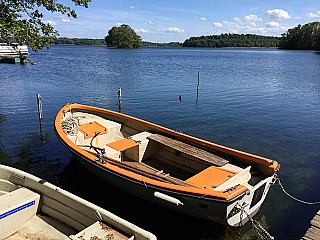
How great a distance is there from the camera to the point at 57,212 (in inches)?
262

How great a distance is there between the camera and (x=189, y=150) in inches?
381

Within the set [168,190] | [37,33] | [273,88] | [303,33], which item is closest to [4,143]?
[37,33]

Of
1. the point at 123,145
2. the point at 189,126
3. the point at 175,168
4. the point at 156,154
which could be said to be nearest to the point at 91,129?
the point at 123,145

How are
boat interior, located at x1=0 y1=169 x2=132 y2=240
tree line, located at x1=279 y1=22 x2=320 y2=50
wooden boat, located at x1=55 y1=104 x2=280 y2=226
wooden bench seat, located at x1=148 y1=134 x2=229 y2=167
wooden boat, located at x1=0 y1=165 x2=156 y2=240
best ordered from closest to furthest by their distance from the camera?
wooden boat, located at x1=0 y1=165 x2=156 y2=240, boat interior, located at x1=0 y1=169 x2=132 y2=240, wooden boat, located at x1=55 y1=104 x2=280 y2=226, wooden bench seat, located at x1=148 y1=134 x2=229 y2=167, tree line, located at x1=279 y1=22 x2=320 y2=50

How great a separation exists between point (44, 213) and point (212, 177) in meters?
4.57

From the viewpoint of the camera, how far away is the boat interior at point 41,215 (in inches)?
240

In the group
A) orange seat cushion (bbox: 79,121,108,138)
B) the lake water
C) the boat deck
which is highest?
orange seat cushion (bbox: 79,121,108,138)

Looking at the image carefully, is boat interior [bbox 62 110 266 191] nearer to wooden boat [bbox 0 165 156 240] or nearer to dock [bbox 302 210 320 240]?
dock [bbox 302 210 320 240]

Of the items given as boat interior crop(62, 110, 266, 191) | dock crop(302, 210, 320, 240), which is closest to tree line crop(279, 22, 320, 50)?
boat interior crop(62, 110, 266, 191)

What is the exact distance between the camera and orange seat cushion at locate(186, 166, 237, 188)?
24.9 feet

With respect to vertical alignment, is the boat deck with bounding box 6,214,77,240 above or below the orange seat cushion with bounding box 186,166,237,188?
below

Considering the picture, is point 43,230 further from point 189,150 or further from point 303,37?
point 303,37

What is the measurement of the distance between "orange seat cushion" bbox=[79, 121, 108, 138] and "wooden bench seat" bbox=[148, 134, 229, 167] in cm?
243

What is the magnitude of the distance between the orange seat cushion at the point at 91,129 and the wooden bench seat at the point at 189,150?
2.43m
